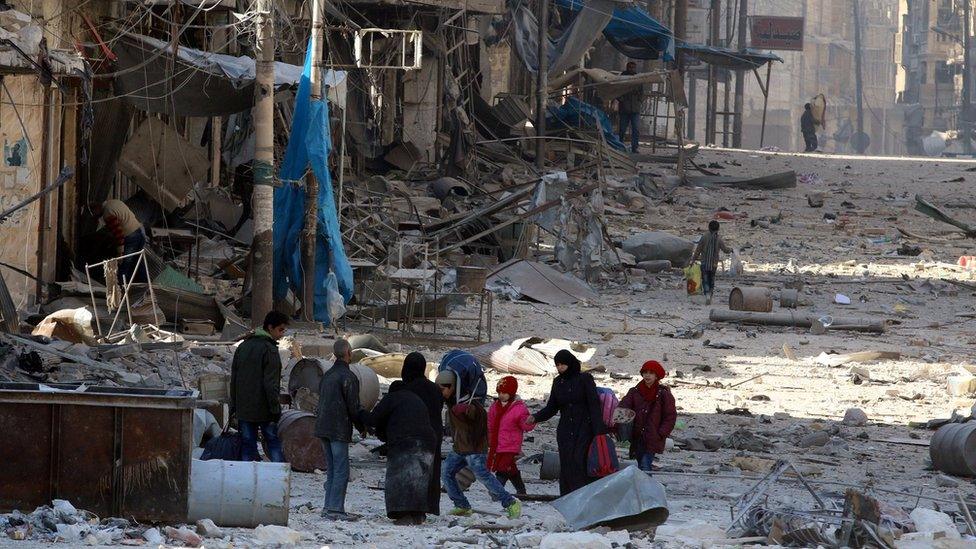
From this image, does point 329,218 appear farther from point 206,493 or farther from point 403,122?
point 403,122

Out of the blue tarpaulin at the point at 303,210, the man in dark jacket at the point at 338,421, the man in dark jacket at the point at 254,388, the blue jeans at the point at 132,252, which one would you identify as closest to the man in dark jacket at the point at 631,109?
the blue tarpaulin at the point at 303,210

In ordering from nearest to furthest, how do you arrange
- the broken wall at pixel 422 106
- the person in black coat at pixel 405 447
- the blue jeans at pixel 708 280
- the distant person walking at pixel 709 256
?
the person in black coat at pixel 405 447
the distant person walking at pixel 709 256
the blue jeans at pixel 708 280
the broken wall at pixel 422 106

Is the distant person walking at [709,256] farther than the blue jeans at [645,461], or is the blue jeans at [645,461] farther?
the distant person walking at [709,256]

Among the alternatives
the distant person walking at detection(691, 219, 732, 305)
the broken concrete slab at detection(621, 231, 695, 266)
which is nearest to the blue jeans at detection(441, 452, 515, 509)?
the distant person walking at detection(691, 219, 732, 305)

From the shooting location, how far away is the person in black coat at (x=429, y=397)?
26.3 feet

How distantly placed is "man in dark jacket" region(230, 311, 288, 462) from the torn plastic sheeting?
1.78 metres

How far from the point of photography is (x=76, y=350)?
11547mm

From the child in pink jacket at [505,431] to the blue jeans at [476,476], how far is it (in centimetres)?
22

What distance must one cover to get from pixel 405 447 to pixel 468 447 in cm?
61

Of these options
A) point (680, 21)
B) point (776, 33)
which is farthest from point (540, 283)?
point (776, 33)

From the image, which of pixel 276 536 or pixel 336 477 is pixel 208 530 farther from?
pixel 336 477

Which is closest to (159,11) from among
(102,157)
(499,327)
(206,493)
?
(102,157)

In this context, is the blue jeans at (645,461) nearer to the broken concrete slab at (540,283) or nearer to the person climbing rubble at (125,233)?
the person climbing rubble at (125,233)

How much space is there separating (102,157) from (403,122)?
1059 cm
